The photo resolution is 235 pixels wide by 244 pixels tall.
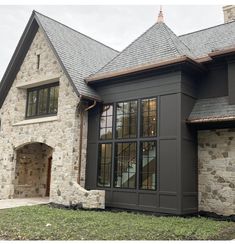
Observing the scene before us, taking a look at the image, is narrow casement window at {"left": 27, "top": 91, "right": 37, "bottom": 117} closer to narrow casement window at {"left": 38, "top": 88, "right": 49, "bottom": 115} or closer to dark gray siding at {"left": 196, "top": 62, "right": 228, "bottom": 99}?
narrow casement window at {"left": 38, "top": 88, "right": 49, "bottom": 115}

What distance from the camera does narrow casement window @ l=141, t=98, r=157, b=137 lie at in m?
11.1

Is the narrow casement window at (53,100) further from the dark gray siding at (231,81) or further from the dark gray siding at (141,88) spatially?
the dark gray siding at (231,81)

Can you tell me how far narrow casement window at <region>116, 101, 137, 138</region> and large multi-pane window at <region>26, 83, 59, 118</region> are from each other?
316 centimetres

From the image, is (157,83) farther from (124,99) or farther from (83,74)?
(83,74)

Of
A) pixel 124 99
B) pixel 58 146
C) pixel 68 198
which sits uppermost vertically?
pixel 124 99

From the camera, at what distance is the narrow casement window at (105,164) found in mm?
12023

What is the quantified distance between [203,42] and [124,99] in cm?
403

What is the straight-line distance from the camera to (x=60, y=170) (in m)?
12.6

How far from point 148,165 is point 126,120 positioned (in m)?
1.88

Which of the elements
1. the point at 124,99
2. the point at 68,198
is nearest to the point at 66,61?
the point at 124,99

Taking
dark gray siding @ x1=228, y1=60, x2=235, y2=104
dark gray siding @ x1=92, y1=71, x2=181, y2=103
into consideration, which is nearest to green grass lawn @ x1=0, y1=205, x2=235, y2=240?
dark gray siding @ x1=228, y1=60, x2=235, y2=104

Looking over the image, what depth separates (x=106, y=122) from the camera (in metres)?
12.5

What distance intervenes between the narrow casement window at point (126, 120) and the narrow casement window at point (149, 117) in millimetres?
323

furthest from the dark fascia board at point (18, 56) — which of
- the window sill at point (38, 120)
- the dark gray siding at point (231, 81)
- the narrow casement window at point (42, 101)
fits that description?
the dark gray siding at point (231, 81)
